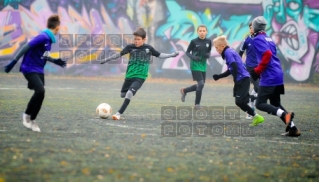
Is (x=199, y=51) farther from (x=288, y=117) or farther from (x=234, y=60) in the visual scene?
(x=288, y=117)

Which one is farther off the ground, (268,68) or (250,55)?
(268,68)

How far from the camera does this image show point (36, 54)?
9430 mm

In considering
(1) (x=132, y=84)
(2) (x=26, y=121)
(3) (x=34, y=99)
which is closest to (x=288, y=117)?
(1) (x=132, y=84)

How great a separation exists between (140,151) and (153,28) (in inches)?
803

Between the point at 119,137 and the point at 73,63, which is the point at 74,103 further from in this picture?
the point at 73,63

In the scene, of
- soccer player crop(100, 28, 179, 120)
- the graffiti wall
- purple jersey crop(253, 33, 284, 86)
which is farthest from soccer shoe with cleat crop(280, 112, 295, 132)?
the graffiti wall

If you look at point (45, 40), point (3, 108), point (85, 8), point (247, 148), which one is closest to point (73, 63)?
point (85, 8)

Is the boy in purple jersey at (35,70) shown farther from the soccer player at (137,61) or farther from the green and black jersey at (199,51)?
the green and black jersey at (199,51)

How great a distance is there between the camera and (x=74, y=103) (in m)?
15.0

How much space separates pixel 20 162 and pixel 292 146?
4146 millimetres

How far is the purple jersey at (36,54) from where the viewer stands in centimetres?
935

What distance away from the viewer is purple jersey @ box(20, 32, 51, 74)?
9.35 m

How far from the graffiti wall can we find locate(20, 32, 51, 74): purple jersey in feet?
58.1

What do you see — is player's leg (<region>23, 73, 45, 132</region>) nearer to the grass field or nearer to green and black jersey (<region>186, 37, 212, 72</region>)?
the grass field
